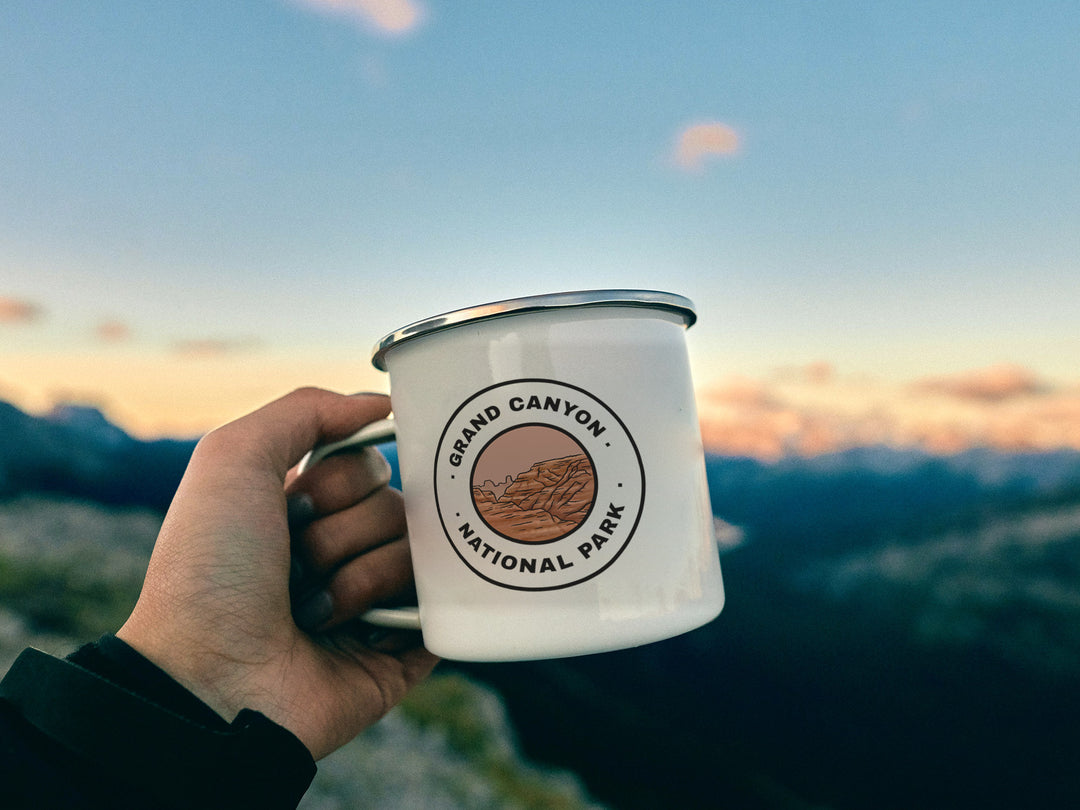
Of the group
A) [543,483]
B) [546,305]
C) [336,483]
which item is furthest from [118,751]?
[546,305]

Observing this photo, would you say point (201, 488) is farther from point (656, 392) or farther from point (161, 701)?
Result: point (656, 392)

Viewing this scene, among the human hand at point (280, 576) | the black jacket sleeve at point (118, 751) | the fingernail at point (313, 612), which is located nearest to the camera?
the black jacket sleeve at point (118, 751)

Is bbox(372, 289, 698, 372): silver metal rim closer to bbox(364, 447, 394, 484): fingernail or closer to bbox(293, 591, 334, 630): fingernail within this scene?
bbox(364, 447, 394, 484): fingernail

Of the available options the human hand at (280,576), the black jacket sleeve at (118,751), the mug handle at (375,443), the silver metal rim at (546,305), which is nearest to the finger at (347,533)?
the human hand at (280,576)

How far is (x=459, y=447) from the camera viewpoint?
3.96 feet

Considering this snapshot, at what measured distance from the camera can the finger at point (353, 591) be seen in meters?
1.69

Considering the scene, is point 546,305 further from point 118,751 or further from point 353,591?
point 118,751

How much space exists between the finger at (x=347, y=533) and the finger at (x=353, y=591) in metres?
0.03

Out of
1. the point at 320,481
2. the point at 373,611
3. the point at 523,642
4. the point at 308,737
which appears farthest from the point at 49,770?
the point at 523,642

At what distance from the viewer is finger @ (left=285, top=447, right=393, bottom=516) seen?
5.72ft

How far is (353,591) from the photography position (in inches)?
67.2

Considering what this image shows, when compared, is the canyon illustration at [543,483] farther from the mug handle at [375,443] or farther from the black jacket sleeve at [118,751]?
the black jacket sleeve at [118,751]

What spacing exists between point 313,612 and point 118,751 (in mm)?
498

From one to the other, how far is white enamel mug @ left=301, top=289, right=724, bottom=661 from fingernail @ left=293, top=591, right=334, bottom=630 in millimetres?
581
